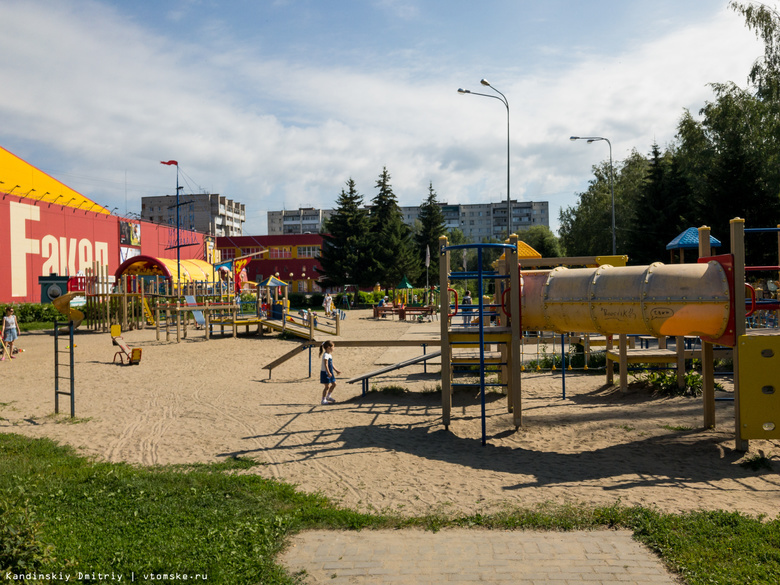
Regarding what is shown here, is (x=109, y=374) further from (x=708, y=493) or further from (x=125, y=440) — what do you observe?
(x=708, y=493)

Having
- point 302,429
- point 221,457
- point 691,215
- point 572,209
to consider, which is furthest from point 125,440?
point 572,209

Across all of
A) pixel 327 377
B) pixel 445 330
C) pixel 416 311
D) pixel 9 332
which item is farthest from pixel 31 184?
pixel 445 330

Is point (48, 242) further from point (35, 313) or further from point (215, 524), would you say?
point (215, 524)

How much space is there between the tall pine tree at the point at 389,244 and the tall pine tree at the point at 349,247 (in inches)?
36.5

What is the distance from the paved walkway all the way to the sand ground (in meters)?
0.88

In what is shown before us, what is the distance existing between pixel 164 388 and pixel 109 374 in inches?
133

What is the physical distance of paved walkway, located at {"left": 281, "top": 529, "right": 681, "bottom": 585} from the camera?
15.3 feet

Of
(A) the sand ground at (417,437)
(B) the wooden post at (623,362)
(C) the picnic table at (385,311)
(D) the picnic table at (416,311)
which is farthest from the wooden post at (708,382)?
(C) the picnic table at (385,311)

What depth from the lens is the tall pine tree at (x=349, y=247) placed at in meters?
54.9

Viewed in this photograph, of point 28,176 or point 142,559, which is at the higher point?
point 28,176

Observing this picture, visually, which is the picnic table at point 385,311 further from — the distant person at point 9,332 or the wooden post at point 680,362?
the wooden post at point 680,362

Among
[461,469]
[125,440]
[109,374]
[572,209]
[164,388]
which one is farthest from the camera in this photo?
[572,209]

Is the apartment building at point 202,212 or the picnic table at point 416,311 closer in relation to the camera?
the picnic table at point 416,311

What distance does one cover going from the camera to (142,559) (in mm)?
4910
